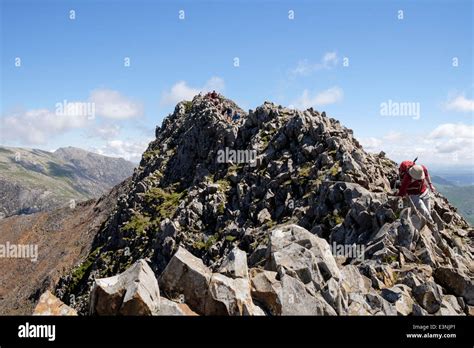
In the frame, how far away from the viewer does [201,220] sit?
63.8 metres

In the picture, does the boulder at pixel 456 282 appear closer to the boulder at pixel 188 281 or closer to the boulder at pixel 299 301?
the boulder at pixel 299 301

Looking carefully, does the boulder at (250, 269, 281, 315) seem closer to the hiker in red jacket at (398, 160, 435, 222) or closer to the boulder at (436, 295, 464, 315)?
the boulder at (436, 295, 464, 315)

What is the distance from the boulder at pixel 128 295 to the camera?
1758 centimetres

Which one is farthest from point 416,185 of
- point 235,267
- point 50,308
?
point 50,308

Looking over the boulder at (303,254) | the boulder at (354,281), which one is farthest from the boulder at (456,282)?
the boulder at (303,254)

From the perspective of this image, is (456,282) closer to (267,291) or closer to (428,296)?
(428,296)

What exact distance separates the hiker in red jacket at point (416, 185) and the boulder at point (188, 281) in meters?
23.3

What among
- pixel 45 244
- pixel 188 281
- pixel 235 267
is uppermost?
pixel 235 267

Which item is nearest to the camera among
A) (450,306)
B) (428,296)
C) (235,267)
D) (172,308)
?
(172,308)

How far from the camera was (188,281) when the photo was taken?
2031cm

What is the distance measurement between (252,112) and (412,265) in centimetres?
5316

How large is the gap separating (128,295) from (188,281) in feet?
11.8

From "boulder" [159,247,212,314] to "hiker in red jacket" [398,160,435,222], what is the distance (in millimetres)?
23250
